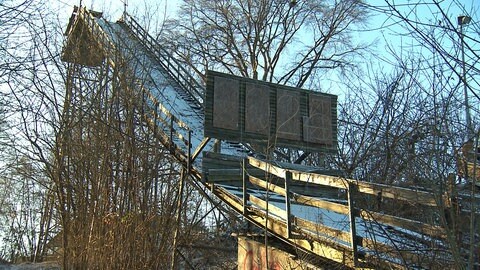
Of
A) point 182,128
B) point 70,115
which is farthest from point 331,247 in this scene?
point 182,128

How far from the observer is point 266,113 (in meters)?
11.5

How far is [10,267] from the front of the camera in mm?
11305

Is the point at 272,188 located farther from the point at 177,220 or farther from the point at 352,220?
the point at 177,220

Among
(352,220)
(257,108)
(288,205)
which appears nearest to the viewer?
(352,220)

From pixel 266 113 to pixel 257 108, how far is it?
235 millimetres

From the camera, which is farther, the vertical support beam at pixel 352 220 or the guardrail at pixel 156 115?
the guardrail at pixel 156 115

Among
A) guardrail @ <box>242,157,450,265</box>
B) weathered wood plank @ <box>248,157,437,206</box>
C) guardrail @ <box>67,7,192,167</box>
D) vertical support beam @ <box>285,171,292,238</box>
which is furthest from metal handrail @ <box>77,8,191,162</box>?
vertical support beam @ <box>285,171,292,238</box>

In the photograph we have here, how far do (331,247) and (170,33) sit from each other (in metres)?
16.7

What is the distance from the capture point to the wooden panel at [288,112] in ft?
37.7

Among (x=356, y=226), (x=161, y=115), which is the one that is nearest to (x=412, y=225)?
(x=356, y=226)

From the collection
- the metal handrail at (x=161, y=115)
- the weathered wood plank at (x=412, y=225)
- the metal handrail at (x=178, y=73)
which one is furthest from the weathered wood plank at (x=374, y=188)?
the metal handrail at (x=178, y=73)

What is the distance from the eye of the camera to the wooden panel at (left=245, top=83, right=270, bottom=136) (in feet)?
36.7

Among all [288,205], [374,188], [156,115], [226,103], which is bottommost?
[288,205]

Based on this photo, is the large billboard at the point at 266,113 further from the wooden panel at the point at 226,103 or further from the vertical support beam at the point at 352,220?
the vertical support beam at the point at 352,220
